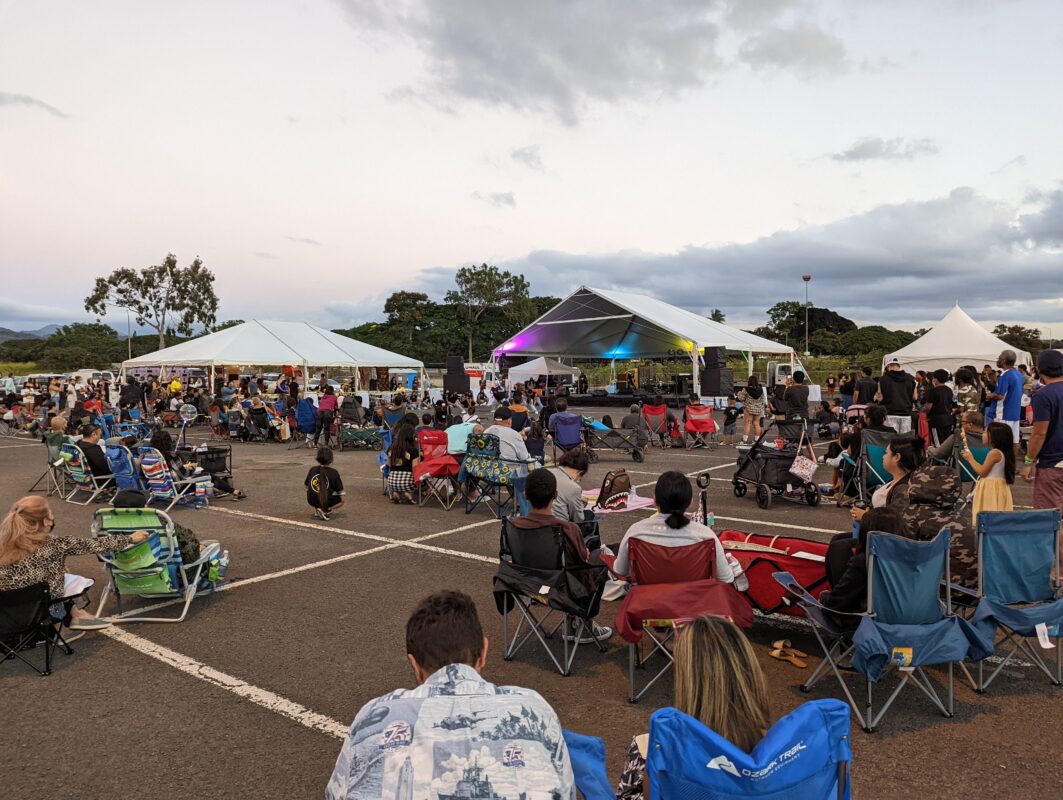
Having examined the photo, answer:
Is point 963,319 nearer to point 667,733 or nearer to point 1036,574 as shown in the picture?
point 1036,574

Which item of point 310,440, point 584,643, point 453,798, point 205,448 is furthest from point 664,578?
point 310,440

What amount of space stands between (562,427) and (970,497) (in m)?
6.64

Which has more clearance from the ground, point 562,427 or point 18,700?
point 562,427

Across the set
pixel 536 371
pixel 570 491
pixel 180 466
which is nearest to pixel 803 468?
pixel 570 491

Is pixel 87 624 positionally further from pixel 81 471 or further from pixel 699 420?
pixel 699 420

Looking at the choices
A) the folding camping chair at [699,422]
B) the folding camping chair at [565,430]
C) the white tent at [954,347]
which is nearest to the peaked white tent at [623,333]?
the white tent at [954,347]

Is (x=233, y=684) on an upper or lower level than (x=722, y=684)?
lower

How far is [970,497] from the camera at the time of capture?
20.6 feet

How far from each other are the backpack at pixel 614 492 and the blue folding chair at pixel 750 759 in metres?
6.11

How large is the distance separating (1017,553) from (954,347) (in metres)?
23.4

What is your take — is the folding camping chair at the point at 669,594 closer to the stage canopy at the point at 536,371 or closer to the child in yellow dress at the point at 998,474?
the child in yellow dress at the point at 998,474

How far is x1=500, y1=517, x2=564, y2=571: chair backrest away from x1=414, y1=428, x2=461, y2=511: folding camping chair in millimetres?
4624

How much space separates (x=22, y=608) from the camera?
12.8 ft

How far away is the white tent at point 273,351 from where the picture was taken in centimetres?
2212
